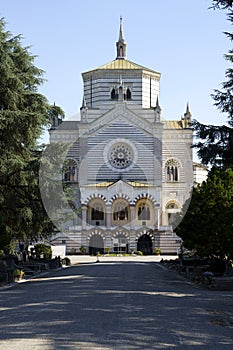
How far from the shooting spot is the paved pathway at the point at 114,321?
999 cm

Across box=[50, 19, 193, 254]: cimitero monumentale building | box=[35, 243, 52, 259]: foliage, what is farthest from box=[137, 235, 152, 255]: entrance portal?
box=[35, 243, 52, 259]: foliage

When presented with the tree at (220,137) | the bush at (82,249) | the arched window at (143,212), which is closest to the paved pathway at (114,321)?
the tree at (220,137)

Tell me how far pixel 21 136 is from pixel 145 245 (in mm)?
42391

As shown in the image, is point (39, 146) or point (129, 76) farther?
point (129, 76)

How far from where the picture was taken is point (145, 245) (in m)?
70.4

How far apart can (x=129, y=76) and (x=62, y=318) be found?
66.1 meters

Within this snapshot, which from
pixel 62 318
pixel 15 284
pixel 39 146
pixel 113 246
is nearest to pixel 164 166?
pixel 113 246

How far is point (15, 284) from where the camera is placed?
84.6 ft

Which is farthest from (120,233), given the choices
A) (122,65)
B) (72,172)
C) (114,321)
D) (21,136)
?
(114,321)

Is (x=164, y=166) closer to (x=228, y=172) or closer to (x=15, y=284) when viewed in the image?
(x=228, y=172)

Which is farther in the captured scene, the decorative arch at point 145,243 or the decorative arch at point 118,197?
the decorative arch at point 118,197

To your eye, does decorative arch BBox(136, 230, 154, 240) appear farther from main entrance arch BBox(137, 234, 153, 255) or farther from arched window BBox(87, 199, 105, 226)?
arched window BBox(87, 199, 105, 226)

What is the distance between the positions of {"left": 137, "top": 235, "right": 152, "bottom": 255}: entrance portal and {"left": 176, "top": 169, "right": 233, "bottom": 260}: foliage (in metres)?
36.9

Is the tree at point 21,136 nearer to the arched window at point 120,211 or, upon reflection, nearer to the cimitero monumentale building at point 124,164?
the cimitero monumentale building at point 124,164
